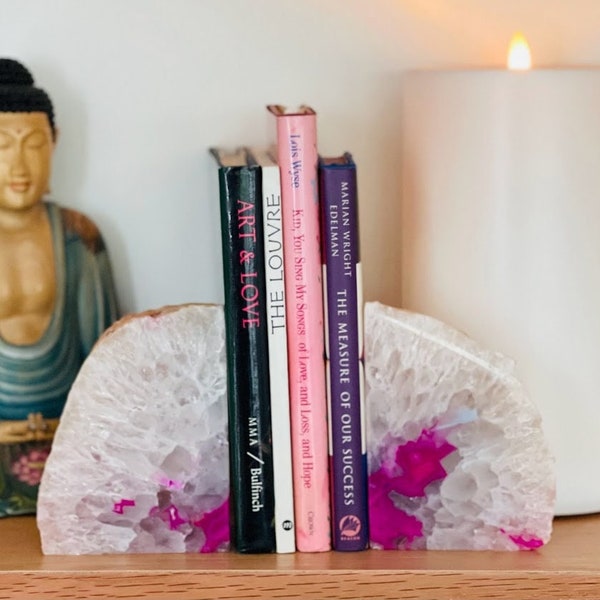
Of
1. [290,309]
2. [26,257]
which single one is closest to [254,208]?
[290,309]

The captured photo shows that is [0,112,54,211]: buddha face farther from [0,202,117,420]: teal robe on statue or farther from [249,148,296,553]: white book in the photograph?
[249,148,296,553]: white book

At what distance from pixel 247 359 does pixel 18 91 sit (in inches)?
8.6

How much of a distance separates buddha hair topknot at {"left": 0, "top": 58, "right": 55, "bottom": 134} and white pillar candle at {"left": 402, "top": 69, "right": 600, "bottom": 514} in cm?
22

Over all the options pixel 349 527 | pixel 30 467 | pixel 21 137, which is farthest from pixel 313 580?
pixel 21 137

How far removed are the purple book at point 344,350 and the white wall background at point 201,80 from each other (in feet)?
0.49

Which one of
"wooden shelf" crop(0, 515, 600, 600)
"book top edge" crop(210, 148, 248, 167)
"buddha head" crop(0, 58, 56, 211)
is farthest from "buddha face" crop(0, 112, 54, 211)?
"wooden shelf" crop(0, 515, 600, 600)

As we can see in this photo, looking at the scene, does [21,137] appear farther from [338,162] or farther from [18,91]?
[338,162]

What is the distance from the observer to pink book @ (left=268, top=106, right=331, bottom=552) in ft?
1.71

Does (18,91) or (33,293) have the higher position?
(18,91)

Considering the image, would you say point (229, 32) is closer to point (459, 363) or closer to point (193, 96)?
point (193, 96)

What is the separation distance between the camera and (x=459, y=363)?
1.77ft

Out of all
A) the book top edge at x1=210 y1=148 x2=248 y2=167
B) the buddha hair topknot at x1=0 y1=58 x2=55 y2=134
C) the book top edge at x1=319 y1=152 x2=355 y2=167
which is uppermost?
the buddha hair topknot at x1=0 y1=58 x2=55 y2=134

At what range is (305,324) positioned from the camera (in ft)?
1.76

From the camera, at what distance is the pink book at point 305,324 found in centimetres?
52
